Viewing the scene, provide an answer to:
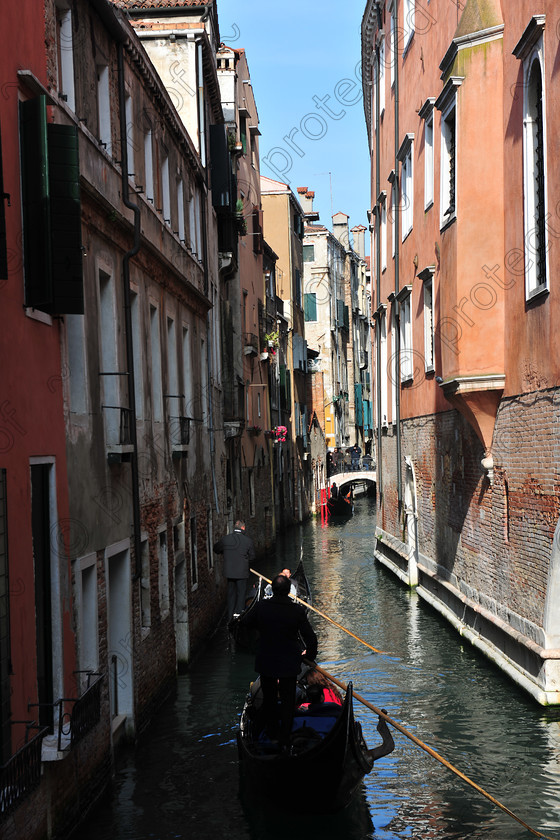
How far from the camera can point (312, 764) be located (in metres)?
7.76

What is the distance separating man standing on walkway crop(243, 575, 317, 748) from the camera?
8.23m

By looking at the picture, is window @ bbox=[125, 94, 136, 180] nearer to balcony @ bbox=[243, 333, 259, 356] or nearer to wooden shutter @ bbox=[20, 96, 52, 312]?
wooden shutter @ bbox=[20, 96, 52, 312]

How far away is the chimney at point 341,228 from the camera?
62781 mm

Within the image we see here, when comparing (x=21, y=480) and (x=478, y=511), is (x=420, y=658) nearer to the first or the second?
(x=478, y=511)

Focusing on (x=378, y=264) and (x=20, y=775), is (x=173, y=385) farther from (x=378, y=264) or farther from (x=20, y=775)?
(x=378, y=264)

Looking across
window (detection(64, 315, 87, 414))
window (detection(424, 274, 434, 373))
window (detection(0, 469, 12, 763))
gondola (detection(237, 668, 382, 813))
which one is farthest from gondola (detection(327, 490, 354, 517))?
window (detection(0, 469, 12, 763))

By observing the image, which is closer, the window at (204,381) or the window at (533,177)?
the window at (533,177)

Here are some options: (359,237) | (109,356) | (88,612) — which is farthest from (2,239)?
(359,237)

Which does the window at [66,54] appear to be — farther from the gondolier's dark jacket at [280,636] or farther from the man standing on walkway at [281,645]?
the gondolier's dark jacket at [280,636]

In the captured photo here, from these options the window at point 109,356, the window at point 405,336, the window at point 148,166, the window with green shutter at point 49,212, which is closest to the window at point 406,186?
the window at point 405,336

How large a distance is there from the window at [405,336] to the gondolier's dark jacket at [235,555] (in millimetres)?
5573

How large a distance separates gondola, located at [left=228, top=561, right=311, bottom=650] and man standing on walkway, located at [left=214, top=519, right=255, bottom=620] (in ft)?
0.68

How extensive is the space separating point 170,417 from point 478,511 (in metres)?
4.05

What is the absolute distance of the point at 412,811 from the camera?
811cm
